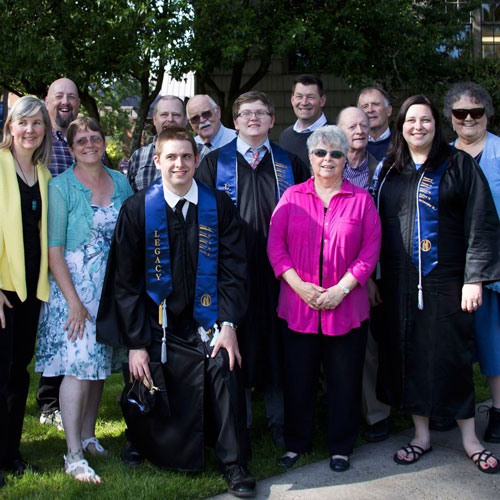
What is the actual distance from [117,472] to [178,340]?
2.87 feet

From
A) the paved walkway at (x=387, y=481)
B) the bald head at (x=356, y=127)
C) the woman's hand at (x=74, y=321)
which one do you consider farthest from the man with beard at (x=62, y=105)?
the paved walkway at (x=387, y=481)

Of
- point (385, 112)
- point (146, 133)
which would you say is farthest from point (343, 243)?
point (146, 133)

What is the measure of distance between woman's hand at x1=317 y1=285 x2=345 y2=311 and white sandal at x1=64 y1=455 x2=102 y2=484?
1663 mm

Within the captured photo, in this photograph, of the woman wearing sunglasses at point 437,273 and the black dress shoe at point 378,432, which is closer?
the woman wearing sunglasses at point 437,273

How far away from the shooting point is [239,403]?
361 centimetres

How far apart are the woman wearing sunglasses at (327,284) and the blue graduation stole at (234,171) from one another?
290mm

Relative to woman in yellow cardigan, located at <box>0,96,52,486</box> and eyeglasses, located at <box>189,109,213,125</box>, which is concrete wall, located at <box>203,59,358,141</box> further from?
woman in yellow cardigan, located at <box>0,96,52,486</box>

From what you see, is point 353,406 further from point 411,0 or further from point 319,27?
point 411,0

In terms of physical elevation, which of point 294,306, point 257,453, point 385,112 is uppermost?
point 385,112

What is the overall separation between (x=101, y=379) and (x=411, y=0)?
1039 cm

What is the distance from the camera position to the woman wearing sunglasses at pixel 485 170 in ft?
13.6

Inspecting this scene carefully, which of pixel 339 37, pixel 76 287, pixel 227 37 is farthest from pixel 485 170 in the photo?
pixel 339 37

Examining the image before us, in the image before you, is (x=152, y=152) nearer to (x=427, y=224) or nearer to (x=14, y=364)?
(x=14, y=364)

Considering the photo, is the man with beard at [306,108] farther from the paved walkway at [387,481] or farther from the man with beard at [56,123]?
the paved walkway at [387,481]
